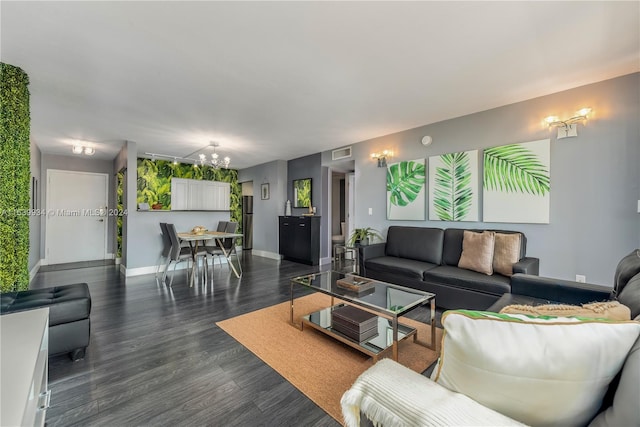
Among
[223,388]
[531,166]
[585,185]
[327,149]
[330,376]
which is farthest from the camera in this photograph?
[327,149]

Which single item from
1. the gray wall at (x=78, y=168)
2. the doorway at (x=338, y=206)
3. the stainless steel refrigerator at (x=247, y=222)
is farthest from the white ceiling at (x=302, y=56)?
the stainless steel refrigerator at (x=247, y=222)

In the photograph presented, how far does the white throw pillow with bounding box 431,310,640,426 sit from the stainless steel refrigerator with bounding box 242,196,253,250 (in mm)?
7335

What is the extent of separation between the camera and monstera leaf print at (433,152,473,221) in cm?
356

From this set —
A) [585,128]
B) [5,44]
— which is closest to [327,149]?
[585,128]

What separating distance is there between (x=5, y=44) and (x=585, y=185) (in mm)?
5285

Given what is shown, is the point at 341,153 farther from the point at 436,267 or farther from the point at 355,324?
the point at 355,324

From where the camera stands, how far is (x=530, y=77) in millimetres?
2570

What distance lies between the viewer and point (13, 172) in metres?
2.38

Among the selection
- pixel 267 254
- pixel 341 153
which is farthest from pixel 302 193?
pixel 267 254

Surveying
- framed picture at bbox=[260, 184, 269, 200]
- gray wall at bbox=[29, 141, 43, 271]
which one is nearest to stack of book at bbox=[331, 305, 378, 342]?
framed picture at bbox=[260, 184, 269, 200]

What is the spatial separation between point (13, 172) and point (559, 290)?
4.64 m

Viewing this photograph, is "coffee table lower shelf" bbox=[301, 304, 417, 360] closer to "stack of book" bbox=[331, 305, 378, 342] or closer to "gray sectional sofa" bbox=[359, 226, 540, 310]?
"stack of book" bbox=[331, 305, 378, 342]

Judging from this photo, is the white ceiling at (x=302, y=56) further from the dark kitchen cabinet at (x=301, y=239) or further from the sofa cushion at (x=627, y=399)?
the dark kitchen cabinet at (x=301, y=239)

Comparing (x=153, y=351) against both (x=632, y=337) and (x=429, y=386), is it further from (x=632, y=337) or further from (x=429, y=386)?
(x=632, y=337)
